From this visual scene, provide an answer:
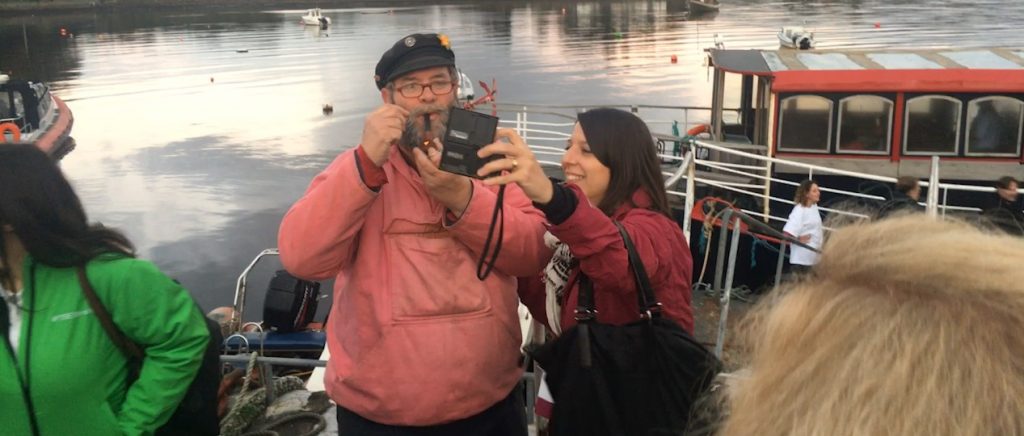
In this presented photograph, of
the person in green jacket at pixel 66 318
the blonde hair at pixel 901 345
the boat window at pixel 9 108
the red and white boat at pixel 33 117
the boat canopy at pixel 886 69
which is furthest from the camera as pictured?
the boat window at pixel 9 108

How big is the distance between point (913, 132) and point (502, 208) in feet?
33.8

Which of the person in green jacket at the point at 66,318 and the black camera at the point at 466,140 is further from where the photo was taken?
the person in green jacket at the point at 66,318

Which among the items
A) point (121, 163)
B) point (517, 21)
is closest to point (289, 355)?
point (121, 163)

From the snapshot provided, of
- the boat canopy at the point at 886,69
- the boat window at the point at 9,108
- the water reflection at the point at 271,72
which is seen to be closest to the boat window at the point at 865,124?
the boat canopy at the point at 886,69

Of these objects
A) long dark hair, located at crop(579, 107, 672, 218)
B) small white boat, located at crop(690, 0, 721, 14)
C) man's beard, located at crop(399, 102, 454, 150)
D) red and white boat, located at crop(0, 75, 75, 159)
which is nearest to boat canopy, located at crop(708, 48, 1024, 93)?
long dark hair, located at crop(579, 107, 672, 218)

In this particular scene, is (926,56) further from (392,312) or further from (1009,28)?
(1009,28)

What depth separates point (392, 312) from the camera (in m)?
2.28

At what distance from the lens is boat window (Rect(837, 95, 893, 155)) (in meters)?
11.0

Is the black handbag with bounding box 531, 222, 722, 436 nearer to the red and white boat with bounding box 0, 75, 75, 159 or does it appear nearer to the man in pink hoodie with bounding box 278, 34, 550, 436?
the man in pink hoodie with bounding box 278, 34, 550, 436

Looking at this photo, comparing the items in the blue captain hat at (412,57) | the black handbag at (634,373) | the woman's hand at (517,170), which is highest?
the blue captain hat at (412,57)

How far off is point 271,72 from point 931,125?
1804 inches

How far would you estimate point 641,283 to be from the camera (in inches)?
84.8

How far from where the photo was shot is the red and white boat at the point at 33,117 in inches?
902

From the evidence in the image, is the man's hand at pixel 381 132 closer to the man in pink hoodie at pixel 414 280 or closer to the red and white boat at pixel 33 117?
the man in pink hoodie at pixel 414 280
